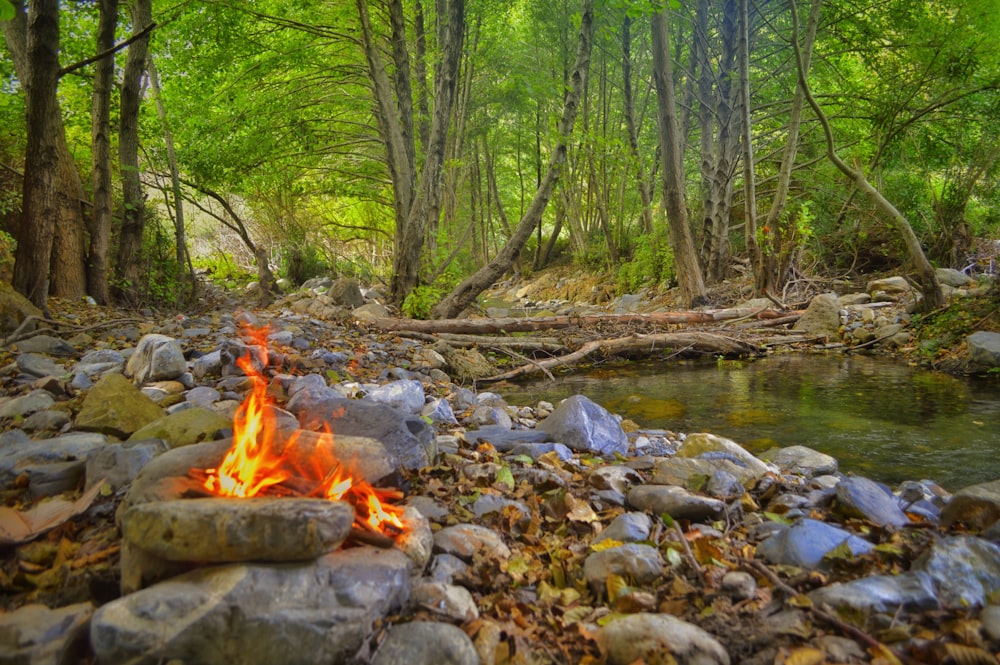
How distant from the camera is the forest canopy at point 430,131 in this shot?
22.4 ft

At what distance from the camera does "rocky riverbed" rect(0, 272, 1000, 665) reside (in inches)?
57.2

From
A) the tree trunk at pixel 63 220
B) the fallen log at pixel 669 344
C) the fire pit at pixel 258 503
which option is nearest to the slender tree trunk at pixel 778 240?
the fallen log at pixel 669 344

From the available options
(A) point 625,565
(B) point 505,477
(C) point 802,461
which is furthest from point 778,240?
(A) point 625,565

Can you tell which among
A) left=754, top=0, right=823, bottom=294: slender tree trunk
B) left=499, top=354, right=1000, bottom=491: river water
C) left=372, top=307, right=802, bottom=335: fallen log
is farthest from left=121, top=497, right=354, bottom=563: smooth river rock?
left=754, top=0, right=823, bottom=294: slender tree trunk

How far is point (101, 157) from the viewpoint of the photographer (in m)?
6.69

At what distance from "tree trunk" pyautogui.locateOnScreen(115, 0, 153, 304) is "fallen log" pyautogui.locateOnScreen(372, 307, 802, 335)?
370 cm

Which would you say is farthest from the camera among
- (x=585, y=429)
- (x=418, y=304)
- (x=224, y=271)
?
(x=224, y=271)

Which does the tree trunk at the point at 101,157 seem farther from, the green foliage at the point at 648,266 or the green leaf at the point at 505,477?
the green foliage at the point at 648,266

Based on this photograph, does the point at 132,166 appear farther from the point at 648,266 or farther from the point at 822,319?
the point at 648,266

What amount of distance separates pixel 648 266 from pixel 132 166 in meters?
11.6

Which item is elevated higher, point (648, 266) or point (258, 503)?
point (648, 266)

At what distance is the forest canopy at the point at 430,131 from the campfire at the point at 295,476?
4543 millimetres

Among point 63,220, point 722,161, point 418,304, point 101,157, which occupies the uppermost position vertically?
point 722,161

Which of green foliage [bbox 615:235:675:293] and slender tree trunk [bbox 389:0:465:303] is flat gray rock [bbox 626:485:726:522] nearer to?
slender tree trunk [bbox 389:0:465:303]
